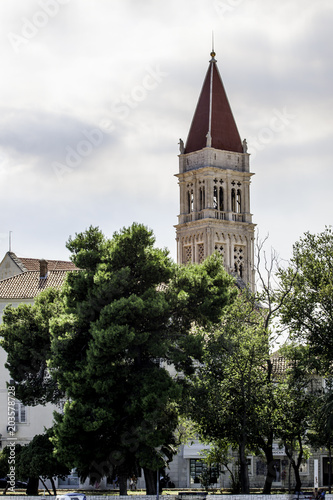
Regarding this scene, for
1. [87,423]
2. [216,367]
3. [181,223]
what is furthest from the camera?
[181,223]

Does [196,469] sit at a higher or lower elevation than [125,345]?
lower

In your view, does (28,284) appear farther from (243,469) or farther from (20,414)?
(243,469)

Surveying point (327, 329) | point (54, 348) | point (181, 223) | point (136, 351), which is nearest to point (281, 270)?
point (327, 329)

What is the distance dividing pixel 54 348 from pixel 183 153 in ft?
192

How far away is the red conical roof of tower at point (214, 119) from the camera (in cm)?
9594

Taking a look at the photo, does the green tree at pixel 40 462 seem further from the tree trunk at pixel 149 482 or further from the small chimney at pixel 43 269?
the small chimney at pixel 43 269

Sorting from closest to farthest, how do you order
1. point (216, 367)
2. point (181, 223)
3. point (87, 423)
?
1. point (87, 423)
2. point (216, 367)
3. point (181, 223)

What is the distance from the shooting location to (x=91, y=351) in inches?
1602

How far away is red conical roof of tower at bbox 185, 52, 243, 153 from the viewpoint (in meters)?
95.9

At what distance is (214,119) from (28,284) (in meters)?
39.7

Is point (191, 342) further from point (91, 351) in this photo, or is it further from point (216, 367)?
point (91, 351)

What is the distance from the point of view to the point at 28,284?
2462 inches

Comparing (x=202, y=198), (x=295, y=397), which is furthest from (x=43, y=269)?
(x=202, y=198)

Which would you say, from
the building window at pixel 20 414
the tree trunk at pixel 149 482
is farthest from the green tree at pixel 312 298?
the building window at pixel 20 414
